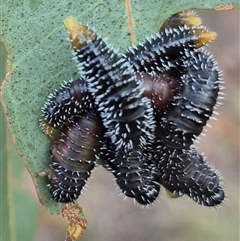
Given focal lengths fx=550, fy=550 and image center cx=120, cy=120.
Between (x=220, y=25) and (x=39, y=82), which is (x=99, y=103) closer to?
(x=39, y=82)

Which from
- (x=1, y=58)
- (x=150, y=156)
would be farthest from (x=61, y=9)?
(x=150, y=156)

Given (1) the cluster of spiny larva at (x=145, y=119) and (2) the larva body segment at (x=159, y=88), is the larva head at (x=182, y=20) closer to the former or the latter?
(1) the cluster of spiny larva at (x=145, y=119)

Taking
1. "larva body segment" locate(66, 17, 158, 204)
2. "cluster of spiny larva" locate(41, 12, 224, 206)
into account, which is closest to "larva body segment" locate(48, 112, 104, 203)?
"cluster of spiny larva" locate(41, 12, 224, 206)

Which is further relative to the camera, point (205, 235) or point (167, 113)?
point (205, 235)

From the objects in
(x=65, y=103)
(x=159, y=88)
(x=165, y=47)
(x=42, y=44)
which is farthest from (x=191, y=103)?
(x=42, y=44)

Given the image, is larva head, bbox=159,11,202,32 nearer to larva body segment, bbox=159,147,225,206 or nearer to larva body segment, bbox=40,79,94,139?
larva body segment, bbox=40,79,94,139
